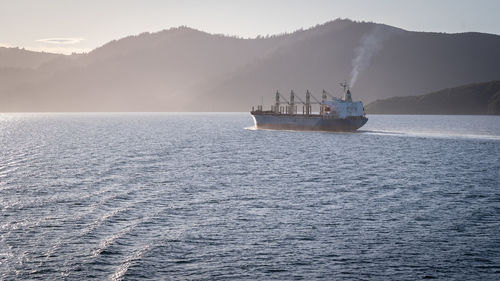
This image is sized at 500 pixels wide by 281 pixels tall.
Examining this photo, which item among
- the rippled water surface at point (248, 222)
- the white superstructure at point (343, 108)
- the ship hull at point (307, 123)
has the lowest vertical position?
the rippled water surface at point (248, 222)

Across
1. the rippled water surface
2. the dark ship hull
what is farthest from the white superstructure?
the rippled water surface

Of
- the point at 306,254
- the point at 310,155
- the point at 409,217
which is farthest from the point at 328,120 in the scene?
the point at 306,254

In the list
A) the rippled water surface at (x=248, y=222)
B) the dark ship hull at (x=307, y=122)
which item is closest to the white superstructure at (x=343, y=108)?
the dark ship hull at (x=307, y=122)

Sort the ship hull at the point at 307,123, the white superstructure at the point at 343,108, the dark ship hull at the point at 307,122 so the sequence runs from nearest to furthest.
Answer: the white superstructure at the point at 343,108 → the dark ship hull at the point at 307,122 → the ship hull at the point at 307,123

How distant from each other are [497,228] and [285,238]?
43.7ft

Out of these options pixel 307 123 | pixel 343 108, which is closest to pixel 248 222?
pixel 343 108

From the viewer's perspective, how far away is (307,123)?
14175 cm

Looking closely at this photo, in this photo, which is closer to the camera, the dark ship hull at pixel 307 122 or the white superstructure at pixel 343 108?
the white superstructure at pixel 343 108

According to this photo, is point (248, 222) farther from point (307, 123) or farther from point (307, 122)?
point (307, 122)

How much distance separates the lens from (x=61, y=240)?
1117 inches

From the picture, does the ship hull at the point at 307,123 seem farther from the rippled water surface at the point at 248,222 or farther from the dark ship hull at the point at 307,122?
the rippled water surface at the point at 248,222

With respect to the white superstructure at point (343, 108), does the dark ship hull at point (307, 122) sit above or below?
below

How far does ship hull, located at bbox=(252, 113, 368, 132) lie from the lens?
134 meters

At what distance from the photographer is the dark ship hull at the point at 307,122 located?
13375cm
